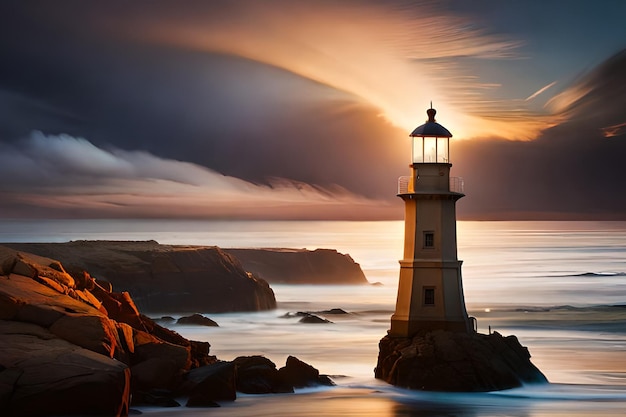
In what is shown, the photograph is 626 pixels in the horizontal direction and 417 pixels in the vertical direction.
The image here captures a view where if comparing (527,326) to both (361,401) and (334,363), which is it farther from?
(361,401)

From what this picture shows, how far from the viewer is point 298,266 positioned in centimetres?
8912

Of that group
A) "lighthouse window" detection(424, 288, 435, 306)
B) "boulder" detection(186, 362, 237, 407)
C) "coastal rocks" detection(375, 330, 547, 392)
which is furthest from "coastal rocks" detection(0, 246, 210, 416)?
"lighthouse window" detection(424, 288, 435, 306)

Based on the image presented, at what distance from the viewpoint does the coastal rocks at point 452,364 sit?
1025 inches

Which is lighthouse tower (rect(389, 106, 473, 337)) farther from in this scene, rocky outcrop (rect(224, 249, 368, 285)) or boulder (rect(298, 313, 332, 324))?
rocky outcrop (rect(224, 249, 368, 285))

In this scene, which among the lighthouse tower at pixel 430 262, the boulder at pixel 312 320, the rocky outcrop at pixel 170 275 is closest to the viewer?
the lighthouse tower at pixel 430 262

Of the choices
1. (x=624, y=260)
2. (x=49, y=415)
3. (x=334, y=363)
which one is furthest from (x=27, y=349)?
(x=624, y=260)

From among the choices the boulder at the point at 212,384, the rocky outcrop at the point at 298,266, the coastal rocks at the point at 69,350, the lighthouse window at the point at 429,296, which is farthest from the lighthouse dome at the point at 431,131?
the rocky outcrop at the point at 298,266

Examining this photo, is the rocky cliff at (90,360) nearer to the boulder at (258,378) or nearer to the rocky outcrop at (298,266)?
the boulder at (258,378)

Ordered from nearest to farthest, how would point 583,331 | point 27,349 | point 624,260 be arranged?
point 27,349 → point 583,331 → point 624,260

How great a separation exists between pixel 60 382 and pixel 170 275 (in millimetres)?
38955

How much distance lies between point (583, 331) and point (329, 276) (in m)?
40.2

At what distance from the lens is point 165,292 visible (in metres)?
58.0

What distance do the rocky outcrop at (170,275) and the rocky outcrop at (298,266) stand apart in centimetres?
2455

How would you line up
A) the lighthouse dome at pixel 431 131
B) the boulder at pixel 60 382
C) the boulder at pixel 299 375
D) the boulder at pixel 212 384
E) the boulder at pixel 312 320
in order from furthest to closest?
the boulder at pixel 312 320, the lighthouse dome at pixel 431 131, the boulder at pixel 299 375, the boulder at pixel 212 384, the boulder at pixel 60 382
